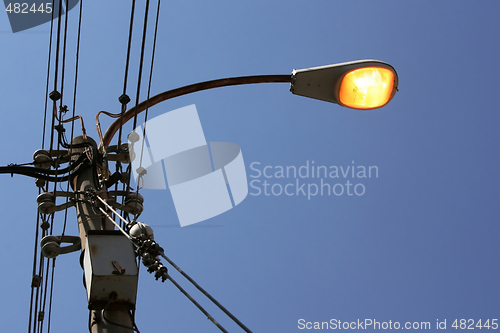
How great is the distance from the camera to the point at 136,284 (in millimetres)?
4645

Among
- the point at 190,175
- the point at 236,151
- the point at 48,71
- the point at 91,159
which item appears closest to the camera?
the point at 91,159

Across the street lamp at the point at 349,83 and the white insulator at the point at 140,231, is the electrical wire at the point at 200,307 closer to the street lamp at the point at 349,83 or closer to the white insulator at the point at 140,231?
the white insulator at the point at 140,231

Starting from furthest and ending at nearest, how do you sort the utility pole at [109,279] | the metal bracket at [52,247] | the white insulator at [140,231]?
the metal bracket at [52,247]
the utility pole at [109,279]
the white insulator at [140,231]

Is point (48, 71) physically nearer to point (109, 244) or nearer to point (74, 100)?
point (74, 100)

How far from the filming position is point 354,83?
4.92 m

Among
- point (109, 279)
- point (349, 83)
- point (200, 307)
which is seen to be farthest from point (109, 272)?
point (349, 83)

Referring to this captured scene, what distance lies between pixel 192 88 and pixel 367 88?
1923 millimetres

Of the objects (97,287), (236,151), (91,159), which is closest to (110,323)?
(97,287)

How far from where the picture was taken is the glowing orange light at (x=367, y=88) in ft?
15.8

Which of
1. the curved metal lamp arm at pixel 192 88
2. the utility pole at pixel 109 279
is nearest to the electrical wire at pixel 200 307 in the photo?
the utility pole at pixel 109 279

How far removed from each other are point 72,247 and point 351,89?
3.18 m

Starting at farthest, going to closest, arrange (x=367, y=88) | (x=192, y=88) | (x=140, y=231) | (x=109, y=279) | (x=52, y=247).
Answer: (x=192, y=88) < (x=52, y=247) < (x=367, y=88) < (x=109, y=279) < (x=140, y=231)

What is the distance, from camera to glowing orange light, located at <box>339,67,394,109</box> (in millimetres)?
4812

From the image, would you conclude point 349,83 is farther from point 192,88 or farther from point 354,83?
point 192,88
